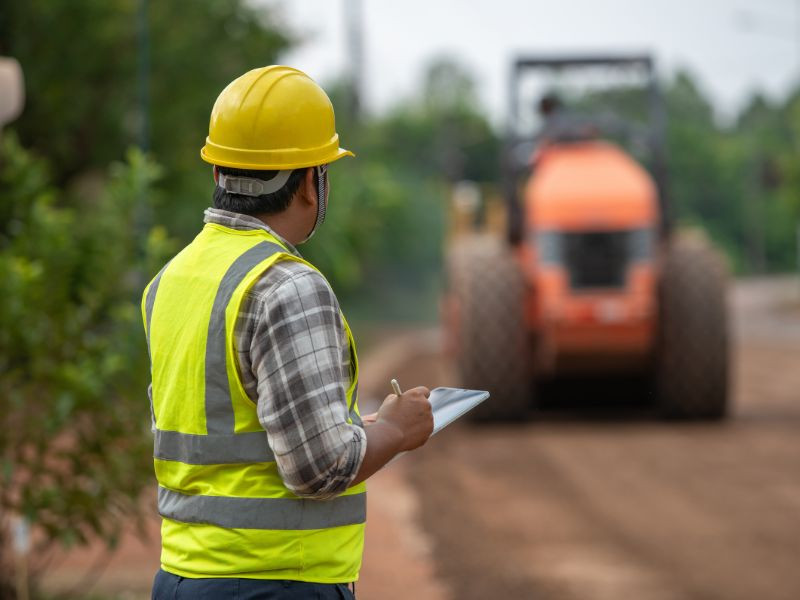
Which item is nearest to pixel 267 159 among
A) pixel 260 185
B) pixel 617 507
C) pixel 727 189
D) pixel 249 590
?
pixel 260 185

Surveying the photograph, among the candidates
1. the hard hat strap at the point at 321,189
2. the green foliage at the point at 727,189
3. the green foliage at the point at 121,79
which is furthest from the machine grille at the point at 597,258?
the green foliage at the point at 727,189

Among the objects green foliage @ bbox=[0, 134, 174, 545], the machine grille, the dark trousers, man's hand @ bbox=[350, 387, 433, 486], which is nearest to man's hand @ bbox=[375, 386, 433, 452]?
man's hand @ bbox=[350, 387, 433, 486]

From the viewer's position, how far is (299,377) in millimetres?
2402

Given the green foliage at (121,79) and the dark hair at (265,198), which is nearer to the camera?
the dark hair at (265,198)

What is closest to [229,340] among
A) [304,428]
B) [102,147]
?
[304,428]

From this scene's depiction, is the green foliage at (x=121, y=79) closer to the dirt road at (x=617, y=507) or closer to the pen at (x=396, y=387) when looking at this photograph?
the dirt road at (x=617, y=507)

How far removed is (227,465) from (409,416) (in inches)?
14.4

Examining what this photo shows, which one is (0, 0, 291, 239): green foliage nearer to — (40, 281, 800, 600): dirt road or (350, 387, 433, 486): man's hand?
(40, 281, 800, 600): dirt road

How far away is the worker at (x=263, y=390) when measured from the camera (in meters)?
2.42

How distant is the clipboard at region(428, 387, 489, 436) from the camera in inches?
109

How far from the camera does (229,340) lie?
8.07 ft

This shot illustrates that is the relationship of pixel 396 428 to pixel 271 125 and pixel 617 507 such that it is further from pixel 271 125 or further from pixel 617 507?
pixel 617 507

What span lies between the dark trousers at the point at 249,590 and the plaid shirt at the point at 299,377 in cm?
18

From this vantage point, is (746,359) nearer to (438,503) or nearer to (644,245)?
(644,245)
